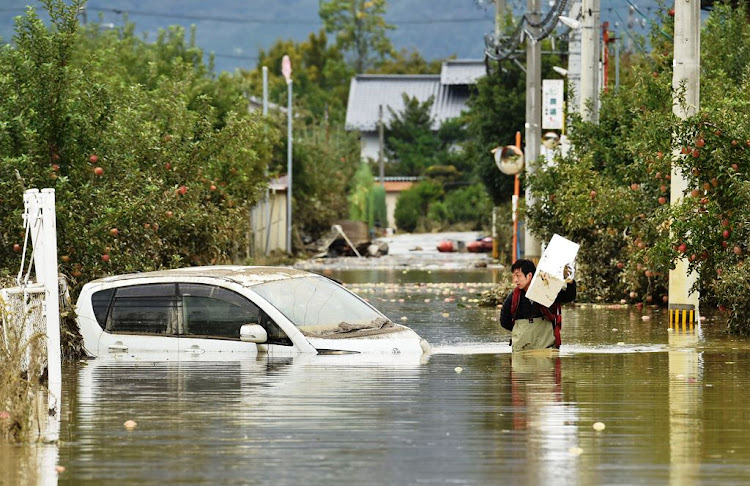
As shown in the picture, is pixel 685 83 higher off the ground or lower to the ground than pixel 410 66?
lower

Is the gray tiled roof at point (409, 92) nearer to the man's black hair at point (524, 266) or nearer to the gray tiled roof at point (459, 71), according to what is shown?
the gray tiled roof at point (459, 71)

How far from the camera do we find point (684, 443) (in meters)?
9.11

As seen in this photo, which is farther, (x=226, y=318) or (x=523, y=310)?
(x=523, y=310)

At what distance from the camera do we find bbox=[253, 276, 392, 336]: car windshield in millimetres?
13891

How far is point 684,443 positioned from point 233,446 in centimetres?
A: 276

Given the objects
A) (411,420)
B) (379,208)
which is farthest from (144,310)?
(379,208)

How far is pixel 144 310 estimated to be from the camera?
14.2 meters

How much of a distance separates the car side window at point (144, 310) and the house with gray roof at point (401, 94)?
2911 inches

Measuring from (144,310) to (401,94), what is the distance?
80.1 meters

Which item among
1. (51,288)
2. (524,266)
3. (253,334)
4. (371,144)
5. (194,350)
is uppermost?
(371,144)

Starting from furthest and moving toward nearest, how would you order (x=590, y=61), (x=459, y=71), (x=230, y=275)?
(x=459, y=71)
(x=590, y=61)
(x=230, y=275)

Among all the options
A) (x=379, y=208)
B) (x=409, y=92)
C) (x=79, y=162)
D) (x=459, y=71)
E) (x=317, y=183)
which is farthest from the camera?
(x=409, y=92)

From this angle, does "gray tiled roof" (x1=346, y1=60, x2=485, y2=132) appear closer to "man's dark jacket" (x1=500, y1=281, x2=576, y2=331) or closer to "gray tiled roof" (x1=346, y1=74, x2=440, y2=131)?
"gray tiled roof" (x1=346, y1=74, x2=440, y2=131)

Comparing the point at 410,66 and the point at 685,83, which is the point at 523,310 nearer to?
the point at 685,83
